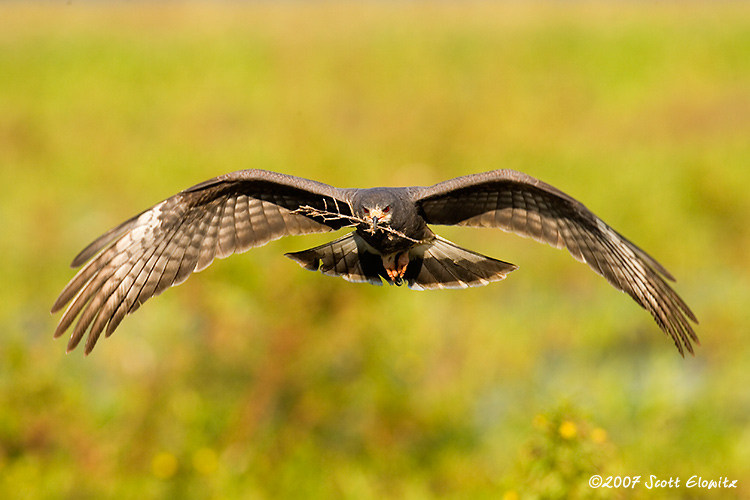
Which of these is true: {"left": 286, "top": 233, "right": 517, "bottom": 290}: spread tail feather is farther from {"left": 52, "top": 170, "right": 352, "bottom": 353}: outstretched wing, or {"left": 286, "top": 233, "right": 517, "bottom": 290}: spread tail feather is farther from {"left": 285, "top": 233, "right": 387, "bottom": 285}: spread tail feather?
{"left": 52, "top": 170, "right": 352, "bottom": 353}: outstretched wing

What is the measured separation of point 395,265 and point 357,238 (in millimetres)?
340

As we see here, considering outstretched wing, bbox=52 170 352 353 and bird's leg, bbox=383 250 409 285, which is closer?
outstretched wing, bbox=52 170 352 353

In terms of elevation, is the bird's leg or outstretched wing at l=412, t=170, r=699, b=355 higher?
outstretched wing at l=412, t=170, r=699, b=355

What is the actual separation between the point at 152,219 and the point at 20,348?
2376mm

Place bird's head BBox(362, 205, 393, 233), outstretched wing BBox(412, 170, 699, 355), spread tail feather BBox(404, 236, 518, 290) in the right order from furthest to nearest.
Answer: spread tail feather BBox(404, 236, 518, 290)
outstretched wing BBox(412, 170, 699, 355)
bird's head BBox(362, 205, 393, 233)

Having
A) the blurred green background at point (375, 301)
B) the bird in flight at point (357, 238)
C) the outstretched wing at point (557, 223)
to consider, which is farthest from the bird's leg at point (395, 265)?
the blurred green background at point (375, 301)

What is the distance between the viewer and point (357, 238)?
17.9 ft

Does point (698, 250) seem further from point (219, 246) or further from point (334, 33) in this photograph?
point (334, 33)

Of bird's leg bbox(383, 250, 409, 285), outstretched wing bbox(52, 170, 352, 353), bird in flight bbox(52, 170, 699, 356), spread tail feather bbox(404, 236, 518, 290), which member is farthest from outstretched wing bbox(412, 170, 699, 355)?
outstretched wing bbox(52, 170, 352, 353)

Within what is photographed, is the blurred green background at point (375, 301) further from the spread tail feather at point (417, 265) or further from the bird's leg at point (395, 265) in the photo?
the bird's leg at point (395, 265)

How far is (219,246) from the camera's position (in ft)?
17.2

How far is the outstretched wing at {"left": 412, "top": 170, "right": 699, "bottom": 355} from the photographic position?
482 centimetres

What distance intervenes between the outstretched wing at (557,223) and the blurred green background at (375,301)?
2.61 ft

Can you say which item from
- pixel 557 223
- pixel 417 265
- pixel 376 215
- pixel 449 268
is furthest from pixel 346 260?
pixel 557 223
